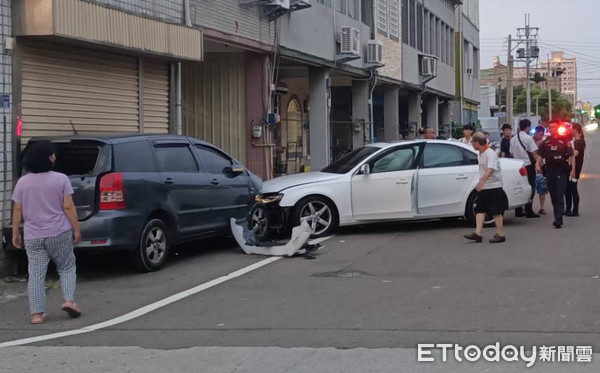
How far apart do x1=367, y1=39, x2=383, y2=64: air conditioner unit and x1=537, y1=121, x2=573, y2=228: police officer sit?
11159 mm

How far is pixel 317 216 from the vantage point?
12344mm

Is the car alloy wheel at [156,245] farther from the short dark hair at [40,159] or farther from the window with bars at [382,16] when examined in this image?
the window with bars at [382,16]

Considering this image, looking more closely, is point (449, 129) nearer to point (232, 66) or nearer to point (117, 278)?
point (232, 66)

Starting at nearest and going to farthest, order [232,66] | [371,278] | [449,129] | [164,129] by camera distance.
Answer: [371,278] < [164,129] < [232,66] < [449,129]

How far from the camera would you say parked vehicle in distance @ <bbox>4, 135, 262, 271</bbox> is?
913cm

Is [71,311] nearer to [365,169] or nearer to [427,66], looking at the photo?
[365,169]

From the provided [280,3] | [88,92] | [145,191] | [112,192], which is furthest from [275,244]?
[280,3]

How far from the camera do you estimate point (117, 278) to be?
9.73 metres

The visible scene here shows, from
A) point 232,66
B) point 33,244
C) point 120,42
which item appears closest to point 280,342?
point 33,244

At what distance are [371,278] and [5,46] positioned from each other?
18.6ft

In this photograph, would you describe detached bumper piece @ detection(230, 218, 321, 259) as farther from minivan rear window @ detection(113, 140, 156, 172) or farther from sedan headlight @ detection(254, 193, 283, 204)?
minivan rear window @ detection(113, 140, 156, 172)

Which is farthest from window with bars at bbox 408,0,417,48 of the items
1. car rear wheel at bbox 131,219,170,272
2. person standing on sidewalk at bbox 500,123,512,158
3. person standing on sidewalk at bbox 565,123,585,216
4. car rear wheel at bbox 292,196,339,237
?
car rear wheel at bbox 131,219,170,272

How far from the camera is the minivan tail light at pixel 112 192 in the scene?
30.0 feet

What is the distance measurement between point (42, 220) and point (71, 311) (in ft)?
3.14
